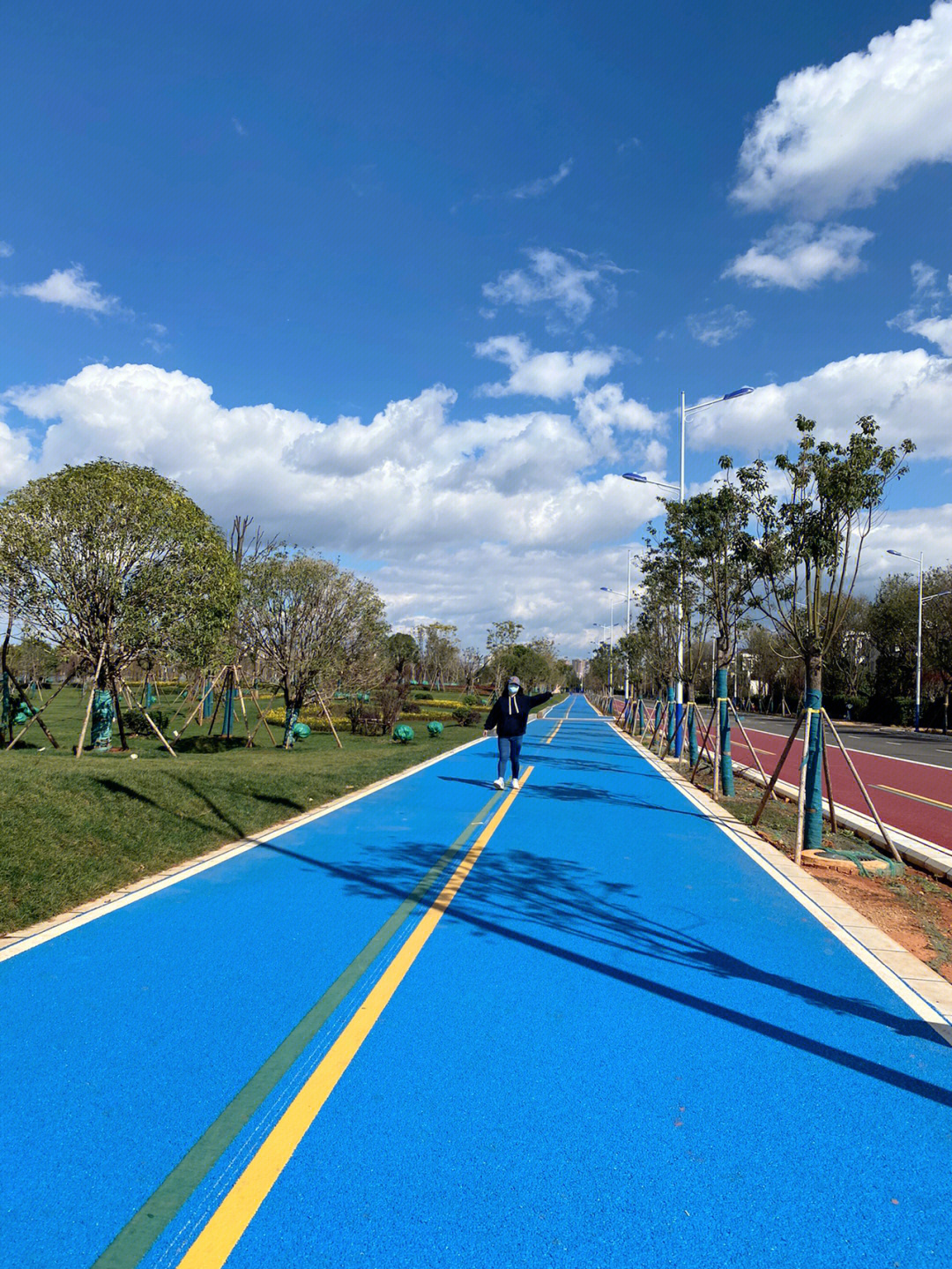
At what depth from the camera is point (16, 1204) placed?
298 cm

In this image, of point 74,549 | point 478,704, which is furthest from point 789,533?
point 478,704

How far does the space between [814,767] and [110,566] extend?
1420 cm

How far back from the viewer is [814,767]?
33.0 feet

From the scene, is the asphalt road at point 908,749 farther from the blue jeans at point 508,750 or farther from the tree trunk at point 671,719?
the blue jeans at point 508,750

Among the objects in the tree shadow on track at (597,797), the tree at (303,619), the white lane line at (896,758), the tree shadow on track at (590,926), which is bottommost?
the tree shadow on track at (590,926)

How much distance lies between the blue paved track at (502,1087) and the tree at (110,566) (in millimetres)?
12400

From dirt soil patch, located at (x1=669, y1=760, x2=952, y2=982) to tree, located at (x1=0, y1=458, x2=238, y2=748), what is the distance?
1277 centimetres

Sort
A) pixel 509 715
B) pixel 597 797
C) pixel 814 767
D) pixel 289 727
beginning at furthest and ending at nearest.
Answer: pixel 289 727 < pixel 509 715 < pixel 597 797 < pixel 814 767

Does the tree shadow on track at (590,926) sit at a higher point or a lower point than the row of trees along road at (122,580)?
lower

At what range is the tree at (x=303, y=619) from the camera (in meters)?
25.1

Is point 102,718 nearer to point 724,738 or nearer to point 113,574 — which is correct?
point 113,574

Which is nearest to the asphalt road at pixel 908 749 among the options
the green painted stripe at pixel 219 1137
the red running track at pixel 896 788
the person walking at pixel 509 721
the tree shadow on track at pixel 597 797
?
the red running track at pixel 896 788

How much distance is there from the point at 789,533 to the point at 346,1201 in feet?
33.7

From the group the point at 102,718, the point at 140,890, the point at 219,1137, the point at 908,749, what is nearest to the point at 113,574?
the point at 102,718
